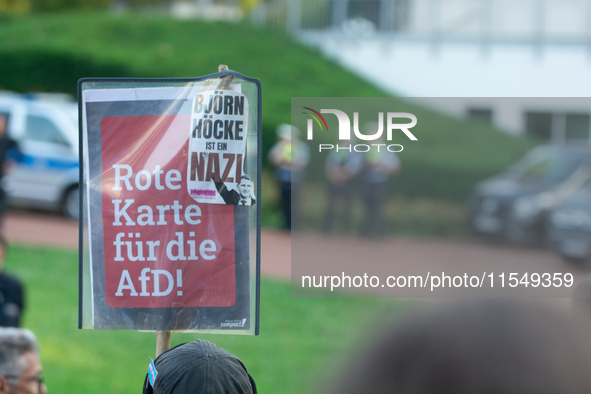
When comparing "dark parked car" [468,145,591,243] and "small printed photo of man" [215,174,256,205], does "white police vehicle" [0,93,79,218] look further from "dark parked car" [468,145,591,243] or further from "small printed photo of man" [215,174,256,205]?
"small printed photo of man" [215,174,256,205]

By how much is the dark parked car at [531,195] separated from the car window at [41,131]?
738cm

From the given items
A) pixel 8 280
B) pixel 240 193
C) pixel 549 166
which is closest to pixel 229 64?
pixel 549 166

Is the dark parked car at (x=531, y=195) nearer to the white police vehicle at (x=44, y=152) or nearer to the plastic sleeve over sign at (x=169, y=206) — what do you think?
the white police vehicle at (x=44, y=152)

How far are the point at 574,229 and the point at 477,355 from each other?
9.99m

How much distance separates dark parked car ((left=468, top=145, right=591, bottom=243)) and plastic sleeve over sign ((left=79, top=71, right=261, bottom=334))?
9668 mm

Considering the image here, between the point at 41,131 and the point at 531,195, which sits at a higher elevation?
the point at 41,131

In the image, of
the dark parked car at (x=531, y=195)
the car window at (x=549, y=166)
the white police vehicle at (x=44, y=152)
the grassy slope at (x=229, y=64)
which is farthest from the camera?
the grassy slope at (x=229, y=64)

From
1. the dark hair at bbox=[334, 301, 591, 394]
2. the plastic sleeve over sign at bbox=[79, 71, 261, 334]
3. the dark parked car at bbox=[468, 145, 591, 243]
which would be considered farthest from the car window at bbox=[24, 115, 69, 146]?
the dark hair at bbox=[334, 301, 591, 394]

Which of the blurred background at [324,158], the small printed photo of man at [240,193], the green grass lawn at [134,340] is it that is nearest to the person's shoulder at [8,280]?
the blurred background at [324,158]

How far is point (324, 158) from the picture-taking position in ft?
42.7

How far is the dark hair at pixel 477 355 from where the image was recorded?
0.68 m

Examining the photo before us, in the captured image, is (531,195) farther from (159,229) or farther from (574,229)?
(159,229)

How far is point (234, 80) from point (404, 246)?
1010cm

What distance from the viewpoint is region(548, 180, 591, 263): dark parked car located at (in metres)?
9.63
